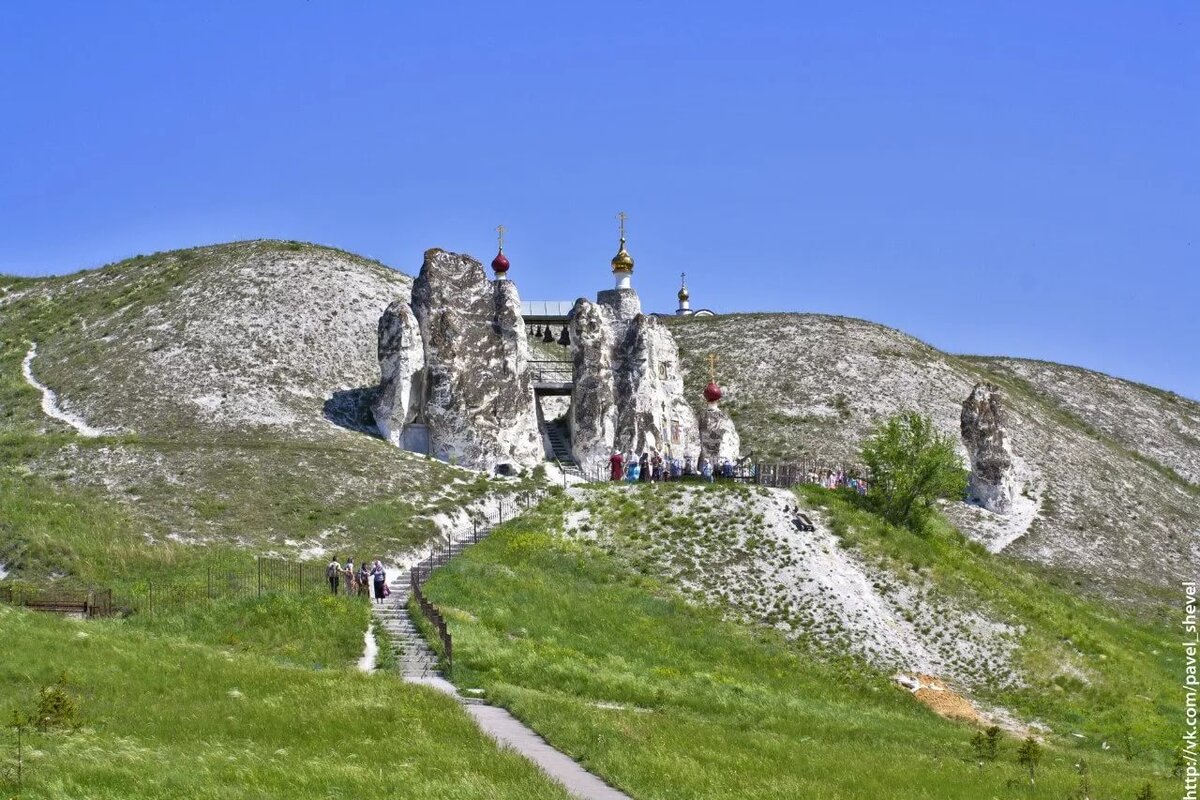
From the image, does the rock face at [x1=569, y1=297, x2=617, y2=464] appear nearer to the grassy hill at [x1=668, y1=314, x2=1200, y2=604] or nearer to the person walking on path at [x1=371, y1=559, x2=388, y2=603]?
the grassy hill at [x1=668, y1=314, x2=1200, y2=604]

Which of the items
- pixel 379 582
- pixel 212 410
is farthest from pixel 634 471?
pixel 379 582

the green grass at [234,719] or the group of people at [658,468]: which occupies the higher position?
the group of people at [658,468]

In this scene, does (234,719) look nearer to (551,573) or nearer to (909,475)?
(551,573)

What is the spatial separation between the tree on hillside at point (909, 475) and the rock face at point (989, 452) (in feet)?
40.7

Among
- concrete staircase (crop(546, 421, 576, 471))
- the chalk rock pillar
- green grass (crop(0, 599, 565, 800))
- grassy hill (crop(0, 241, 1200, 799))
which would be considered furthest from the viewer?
concrete staircase (crop(546, 421, 576, 471))

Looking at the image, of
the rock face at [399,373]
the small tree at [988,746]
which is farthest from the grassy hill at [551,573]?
the rock face at [399,373]

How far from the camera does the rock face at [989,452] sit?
232 feet

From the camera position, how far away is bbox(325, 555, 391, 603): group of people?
43.5 metres

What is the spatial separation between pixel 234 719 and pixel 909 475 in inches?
1435

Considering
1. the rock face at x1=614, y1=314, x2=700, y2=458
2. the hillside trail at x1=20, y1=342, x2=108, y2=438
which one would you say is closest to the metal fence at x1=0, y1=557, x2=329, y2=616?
the hillside trail at x1=20, y1=342, x2=108, y2=438

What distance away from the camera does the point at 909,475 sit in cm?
5784

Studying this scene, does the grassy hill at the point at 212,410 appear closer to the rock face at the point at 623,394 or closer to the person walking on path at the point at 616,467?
the person walking on path at the point at 616,467

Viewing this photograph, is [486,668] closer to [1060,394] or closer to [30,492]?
[30,492]

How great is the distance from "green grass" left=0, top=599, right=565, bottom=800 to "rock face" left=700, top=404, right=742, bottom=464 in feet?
103
